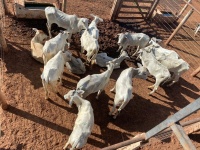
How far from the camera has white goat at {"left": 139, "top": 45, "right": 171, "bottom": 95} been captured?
26.2 ft

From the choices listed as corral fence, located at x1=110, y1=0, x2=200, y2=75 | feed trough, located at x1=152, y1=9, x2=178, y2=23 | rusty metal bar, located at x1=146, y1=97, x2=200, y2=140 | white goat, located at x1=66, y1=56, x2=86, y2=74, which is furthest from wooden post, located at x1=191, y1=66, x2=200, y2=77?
rusty metal bar, located at x1=146, y1=97, x2=200, y2=140

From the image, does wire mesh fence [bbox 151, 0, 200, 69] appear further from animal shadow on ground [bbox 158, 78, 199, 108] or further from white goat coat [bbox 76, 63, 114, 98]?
white goat coat [bbox 76, 63, 114, 98]

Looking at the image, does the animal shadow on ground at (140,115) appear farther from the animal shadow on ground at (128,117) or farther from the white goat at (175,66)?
the white goat at (175,66)

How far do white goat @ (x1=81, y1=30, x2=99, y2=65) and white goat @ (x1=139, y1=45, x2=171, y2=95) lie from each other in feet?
6.81

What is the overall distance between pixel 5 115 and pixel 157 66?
563 cm

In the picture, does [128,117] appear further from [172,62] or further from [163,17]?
[163,17]

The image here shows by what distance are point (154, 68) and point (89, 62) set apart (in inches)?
102

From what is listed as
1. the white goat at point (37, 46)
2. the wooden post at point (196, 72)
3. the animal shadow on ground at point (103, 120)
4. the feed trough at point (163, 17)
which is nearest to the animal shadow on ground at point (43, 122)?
the animal shadow on ground at point (103, 120)

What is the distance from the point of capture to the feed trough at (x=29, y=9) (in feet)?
30.3

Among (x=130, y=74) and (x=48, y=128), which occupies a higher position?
(x=130, y=74)

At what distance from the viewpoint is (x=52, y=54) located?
24.5 ft

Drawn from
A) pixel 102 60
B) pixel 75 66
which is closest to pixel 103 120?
pixel 75 66

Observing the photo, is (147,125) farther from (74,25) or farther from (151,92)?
(74,25)

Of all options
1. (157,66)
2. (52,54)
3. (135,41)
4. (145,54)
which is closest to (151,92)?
(157,66)
